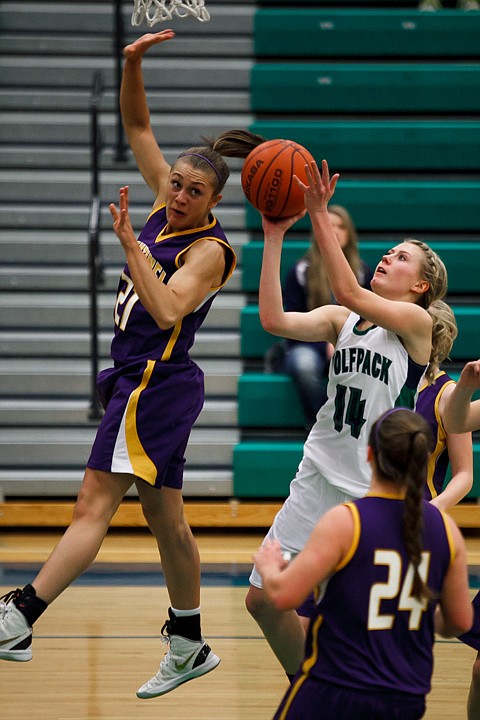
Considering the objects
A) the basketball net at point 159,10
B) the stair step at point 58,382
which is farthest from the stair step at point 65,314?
the basketball net at point 159,10

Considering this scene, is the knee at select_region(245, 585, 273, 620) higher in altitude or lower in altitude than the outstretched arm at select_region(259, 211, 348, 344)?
lower

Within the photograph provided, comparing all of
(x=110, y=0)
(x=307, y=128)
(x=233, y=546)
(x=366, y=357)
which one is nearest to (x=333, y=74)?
(x=307, y=128)

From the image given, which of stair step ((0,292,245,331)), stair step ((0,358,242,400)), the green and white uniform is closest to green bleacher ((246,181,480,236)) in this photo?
stair step ((0,292,245,331))

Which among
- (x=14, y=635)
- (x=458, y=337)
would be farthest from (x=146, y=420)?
(x=458, y=337)

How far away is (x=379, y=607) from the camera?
2439 mm

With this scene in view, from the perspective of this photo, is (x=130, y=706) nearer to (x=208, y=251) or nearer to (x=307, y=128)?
(x=208, y=251)

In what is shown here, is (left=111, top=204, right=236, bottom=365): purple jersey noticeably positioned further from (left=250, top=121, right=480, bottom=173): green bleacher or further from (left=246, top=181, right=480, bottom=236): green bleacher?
(left=250, top=121, right=480, bottom=173): green bleacher

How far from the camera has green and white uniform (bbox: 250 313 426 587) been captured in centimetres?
336

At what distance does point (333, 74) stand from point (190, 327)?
4626 millimetres

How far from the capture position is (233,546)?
19.8ft

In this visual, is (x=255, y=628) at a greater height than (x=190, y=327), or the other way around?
(x=190, y=327)

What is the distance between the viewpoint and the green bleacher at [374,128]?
275 inches

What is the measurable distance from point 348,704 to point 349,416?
3.72 ft

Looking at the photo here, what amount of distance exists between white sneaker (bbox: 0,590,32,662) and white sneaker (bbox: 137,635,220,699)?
60 cm
